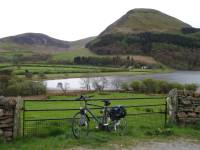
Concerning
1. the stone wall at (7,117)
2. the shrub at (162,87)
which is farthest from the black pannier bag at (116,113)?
the shrub at (162,87)

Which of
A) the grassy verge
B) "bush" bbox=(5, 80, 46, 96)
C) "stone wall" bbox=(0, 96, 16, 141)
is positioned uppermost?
the grassy verge

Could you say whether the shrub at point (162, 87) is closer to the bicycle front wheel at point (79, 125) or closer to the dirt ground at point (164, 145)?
the dirt ground at point (164, 145)

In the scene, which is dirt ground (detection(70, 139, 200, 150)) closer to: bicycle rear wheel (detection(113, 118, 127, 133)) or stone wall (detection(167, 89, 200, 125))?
bicycle rear wheel (detection(113, 118, 127, 133))

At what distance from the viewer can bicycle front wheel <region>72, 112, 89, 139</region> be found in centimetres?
1186

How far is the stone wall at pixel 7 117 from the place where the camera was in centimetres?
1134

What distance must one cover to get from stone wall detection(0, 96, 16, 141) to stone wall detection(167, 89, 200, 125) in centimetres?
629

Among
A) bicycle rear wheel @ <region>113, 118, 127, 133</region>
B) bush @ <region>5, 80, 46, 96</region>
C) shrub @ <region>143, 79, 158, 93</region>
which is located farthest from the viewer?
shrub @ <region>143, 79, 158, 93</region>

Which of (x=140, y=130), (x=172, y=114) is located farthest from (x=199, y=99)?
(x=140, y=130)

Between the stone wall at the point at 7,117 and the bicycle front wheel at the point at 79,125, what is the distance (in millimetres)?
1916

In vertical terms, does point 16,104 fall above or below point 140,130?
above

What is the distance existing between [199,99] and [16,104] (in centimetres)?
735

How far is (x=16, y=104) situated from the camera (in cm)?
1152

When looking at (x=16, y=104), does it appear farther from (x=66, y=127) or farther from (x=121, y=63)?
(x=121, y=63)

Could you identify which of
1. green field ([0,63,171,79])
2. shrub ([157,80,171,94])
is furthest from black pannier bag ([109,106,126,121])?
green field ([0,63,171,79])
